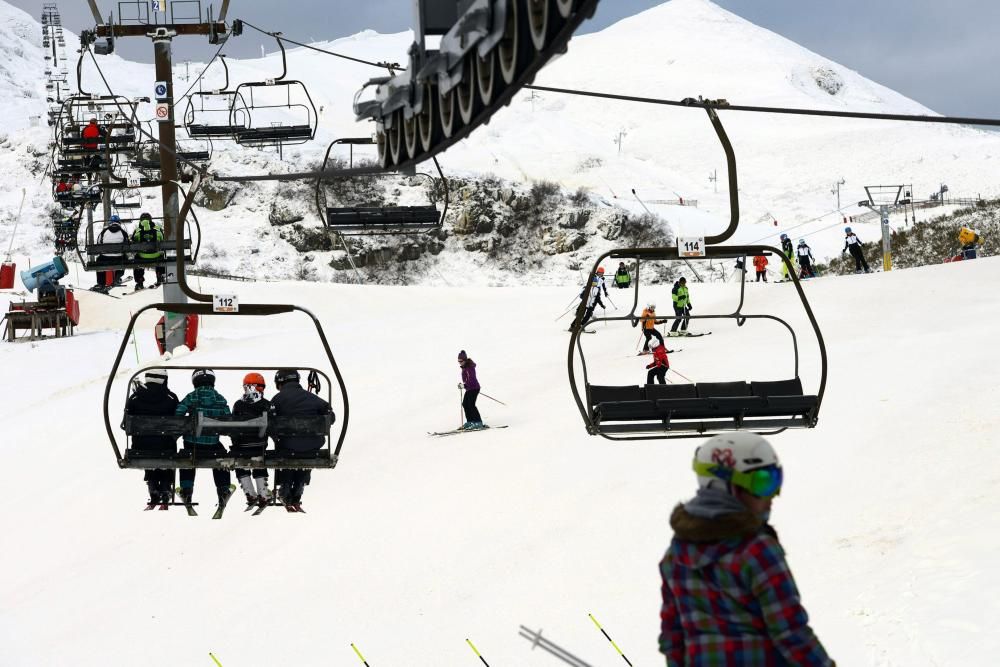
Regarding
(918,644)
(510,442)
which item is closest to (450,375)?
(510,442)

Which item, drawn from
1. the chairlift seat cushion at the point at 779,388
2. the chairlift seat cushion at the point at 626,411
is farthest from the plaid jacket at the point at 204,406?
the chairlift seat cushion at the point at 779,388

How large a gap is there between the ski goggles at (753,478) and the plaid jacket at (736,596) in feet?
0.25

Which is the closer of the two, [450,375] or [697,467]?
[697,467]

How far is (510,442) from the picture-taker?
18.9 m

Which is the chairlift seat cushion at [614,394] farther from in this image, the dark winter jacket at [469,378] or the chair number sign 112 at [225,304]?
the dark winter jacket at [469,378]

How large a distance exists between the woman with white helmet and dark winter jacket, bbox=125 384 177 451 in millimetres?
7020

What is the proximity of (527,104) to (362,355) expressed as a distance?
214ft

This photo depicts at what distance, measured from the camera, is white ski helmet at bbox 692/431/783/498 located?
11.1ft

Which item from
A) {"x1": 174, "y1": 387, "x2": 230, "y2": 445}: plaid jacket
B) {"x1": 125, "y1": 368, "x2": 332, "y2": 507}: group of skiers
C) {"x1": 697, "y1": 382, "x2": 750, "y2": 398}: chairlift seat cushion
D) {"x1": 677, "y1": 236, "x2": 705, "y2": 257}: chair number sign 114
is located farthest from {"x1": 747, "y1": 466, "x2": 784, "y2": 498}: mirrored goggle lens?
{"x1": 174, "y1": 387, "x2": 230, "y2": 445}: plaid jacket

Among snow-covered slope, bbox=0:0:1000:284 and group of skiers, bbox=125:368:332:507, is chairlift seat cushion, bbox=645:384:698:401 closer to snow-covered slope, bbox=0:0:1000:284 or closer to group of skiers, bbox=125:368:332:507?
group of skiers, bbox=125:368:332:507

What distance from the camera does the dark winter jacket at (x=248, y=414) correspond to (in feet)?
32.0

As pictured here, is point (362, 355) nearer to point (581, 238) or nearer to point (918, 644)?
point (918, 644)

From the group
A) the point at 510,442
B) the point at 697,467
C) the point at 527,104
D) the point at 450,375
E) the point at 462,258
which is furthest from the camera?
the point at 527,104

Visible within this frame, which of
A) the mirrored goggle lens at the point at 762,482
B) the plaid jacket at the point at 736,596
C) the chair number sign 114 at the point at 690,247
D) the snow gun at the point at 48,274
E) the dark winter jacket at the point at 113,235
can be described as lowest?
the snow gun at the point at 48,274
